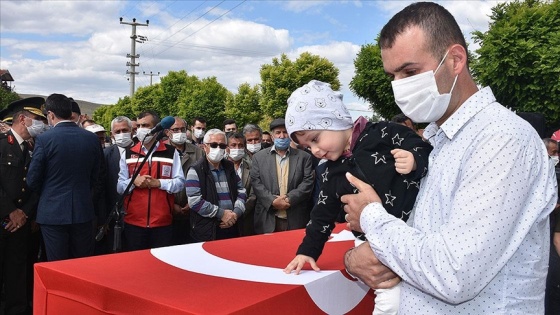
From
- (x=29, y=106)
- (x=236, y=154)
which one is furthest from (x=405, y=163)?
(x=29, y=106)

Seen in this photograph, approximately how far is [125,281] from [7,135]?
171 inches

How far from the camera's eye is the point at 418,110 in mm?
1617

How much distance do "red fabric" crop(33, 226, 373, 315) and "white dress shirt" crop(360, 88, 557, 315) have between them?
46 centimetres

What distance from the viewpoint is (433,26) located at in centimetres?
147

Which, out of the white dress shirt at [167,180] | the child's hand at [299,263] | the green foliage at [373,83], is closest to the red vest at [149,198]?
the white dress shirt at [167,180]

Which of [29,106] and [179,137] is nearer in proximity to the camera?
[29,106]

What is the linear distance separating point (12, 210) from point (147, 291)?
4131mm

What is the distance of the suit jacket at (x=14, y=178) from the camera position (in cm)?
520

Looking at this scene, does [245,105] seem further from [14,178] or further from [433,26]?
[433,26]

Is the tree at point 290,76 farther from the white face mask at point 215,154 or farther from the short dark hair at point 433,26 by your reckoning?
the short dark hair at point 433,26

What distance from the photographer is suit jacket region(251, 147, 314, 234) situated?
6109 mm

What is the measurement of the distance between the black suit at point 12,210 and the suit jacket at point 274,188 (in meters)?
2.56

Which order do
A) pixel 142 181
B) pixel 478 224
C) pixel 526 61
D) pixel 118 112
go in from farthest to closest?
pixel 118 112 < pixel 526 61 < pixel 142 181 < pixel 478 224

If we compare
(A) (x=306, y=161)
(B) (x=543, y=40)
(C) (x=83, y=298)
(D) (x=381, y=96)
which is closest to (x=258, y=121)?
(D) (x=381, y=96)
